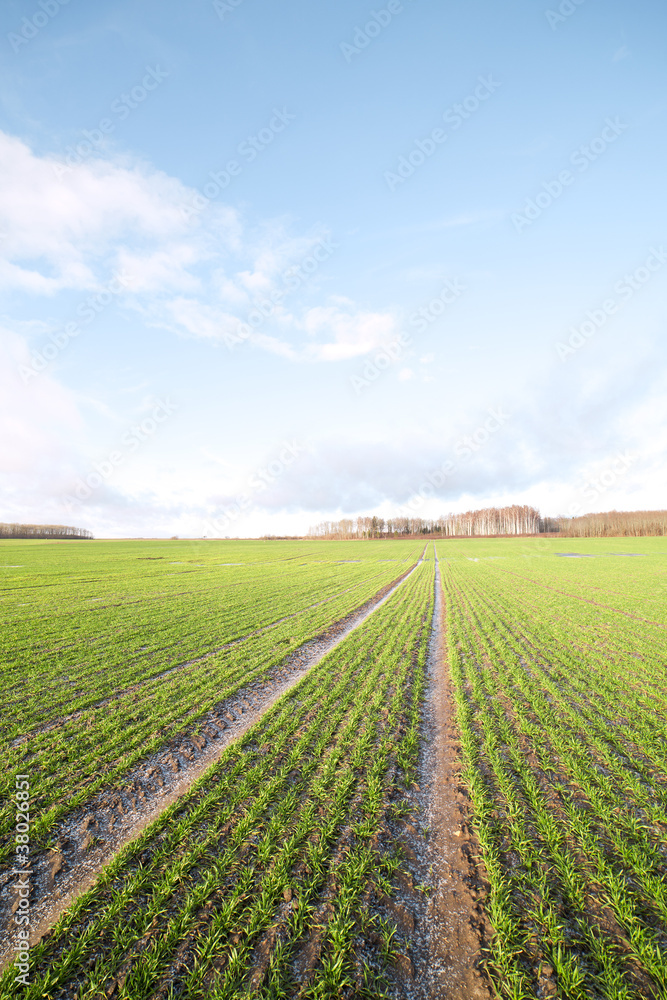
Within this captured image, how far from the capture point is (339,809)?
6.21m

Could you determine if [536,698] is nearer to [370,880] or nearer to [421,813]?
[421,813]

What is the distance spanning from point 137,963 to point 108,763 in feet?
13.9

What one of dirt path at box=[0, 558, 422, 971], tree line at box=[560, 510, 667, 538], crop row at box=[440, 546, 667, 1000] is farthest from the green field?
tree line at box=[560, 510, 667, 538]

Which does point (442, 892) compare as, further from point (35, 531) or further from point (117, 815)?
point (35, 531)

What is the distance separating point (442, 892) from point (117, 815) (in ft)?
15.9

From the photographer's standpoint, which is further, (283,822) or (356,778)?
(356,778)

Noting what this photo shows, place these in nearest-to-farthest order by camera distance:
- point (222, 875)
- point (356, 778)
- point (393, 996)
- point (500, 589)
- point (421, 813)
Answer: point (393, 996) < point (222, 875) < point (421, 813) < point (356, 778) < point (500, 589)

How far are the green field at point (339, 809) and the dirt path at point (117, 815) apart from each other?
0.25 metres

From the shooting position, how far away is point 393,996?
3.73 metres

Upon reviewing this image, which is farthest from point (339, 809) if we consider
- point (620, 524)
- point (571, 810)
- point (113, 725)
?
point (620, 524)

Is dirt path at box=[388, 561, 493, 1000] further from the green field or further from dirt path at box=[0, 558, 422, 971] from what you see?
dirt path at box=[0, 558, 422, 971]

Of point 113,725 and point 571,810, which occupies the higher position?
point 571,810

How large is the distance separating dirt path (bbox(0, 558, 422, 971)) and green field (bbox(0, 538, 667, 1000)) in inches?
9.9

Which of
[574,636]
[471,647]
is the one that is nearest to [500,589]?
[574,636]
